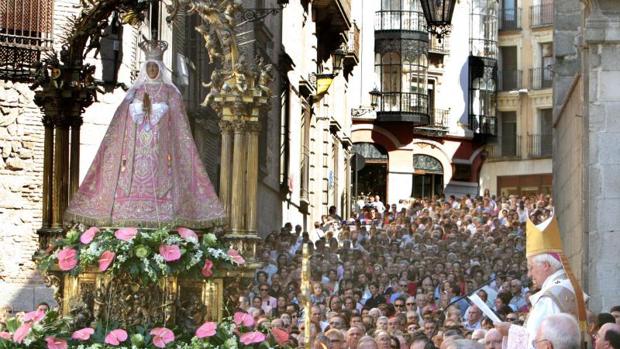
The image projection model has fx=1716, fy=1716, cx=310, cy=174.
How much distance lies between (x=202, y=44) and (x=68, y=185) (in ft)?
34.8

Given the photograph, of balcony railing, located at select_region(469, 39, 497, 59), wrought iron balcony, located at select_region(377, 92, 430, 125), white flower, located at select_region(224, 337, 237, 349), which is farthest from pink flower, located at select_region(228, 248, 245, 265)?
balcony railing, located at select_region(469, 39, 497, 59)

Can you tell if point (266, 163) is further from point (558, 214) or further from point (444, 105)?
point (444, 105)

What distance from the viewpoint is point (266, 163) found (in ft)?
104

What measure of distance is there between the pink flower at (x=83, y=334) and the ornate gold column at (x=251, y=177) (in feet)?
7.85

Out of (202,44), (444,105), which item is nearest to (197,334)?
(202,44)

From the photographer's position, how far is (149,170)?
47.5ft

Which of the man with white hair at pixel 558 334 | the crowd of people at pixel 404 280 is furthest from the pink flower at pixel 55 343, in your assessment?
the man with white hair at pixel 558 334

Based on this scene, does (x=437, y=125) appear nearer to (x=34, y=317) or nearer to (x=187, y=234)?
(x=187, y=234)

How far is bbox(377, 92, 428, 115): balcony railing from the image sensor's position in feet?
195

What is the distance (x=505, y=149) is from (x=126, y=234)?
51.3 m

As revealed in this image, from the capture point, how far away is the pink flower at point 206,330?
41.6 feet

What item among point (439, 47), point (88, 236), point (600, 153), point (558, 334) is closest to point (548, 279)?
point (558, 334)

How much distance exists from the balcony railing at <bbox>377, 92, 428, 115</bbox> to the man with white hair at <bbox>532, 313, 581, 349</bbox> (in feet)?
169

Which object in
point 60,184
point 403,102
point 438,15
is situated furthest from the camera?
point 403,102
